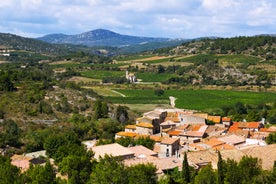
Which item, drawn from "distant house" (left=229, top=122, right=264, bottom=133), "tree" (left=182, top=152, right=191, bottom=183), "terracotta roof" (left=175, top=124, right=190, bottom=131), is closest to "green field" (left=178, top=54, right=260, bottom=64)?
"distant house" (left=229, top=122, right=264, bottom=133)

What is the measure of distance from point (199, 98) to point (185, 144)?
42.0m

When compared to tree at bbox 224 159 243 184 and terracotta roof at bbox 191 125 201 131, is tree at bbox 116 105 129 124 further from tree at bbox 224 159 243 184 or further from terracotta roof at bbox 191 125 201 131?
tree at bbox 224 159 243 184

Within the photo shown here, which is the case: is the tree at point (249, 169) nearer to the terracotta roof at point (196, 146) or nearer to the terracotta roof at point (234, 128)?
the terracotta roof at point (196, 146)

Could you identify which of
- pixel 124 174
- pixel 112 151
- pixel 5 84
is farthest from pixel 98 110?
pixel 124 174

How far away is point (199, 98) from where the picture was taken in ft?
279

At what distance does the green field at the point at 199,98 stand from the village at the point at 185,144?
73.8 feet

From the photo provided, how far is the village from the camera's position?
1342 inches

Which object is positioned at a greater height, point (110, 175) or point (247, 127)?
point (110, 175)

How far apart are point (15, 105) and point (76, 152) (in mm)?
29404

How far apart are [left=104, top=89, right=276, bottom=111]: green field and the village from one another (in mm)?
22481

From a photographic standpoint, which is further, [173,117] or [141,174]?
[173,117]

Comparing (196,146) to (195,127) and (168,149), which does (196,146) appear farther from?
(195,127)

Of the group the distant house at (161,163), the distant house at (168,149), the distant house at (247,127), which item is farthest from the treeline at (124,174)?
the distant house at (247,127)

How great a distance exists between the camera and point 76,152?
32.2 m
